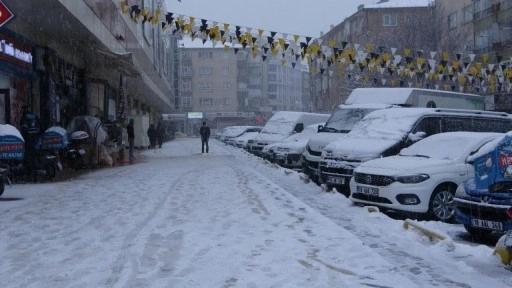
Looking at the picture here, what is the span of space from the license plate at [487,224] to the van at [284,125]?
16.3 metres

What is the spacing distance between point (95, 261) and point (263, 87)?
4198 inches

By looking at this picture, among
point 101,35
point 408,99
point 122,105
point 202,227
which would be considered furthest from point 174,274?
point 122,105

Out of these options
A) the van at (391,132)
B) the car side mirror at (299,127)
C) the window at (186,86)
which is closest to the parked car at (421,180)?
the van at (391,132)

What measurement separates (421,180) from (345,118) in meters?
6.54

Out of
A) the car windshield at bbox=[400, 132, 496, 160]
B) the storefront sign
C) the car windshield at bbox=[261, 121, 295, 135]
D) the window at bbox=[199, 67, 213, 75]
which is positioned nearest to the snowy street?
the car windshield at bbox=[400, 132, 496, 160]

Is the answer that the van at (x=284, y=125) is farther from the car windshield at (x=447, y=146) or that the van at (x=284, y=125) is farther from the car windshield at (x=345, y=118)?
the car windshield at (x=447, y=146)

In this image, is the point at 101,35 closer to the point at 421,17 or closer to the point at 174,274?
the point at 174,274

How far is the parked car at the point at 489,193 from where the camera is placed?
652 cm

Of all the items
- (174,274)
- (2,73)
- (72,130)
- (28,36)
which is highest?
(28,36)

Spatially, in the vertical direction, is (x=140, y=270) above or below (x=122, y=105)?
below

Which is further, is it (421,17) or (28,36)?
(421,17)

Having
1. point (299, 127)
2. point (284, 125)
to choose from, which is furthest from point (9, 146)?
point (284, 125)

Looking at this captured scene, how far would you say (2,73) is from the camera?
1533 centimetres

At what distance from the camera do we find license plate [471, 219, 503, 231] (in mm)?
7020
